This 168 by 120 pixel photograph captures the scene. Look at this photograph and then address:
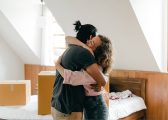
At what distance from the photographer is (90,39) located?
2029mm

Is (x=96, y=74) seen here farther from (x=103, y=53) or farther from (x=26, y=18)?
(x=26, y=18)

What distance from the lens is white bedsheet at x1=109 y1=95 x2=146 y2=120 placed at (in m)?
3.03

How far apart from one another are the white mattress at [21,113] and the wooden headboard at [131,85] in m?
1.44

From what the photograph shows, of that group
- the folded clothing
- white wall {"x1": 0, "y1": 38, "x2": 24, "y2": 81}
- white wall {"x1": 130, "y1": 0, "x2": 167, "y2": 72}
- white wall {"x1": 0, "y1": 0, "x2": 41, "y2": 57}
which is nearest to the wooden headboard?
the folded clothing

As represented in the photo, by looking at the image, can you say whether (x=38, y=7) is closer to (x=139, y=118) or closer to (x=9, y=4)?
(x=9, y=4)

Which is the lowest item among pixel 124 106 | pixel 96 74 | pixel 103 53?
pixel 124 106

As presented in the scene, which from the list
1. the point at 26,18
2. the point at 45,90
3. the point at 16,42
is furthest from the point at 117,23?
the point at 16,42

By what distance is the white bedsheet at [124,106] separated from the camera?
3030mm

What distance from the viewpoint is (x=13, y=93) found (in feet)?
9.66


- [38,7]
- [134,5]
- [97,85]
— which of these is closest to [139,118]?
[134,5]

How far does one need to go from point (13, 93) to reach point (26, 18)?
74.0 inches

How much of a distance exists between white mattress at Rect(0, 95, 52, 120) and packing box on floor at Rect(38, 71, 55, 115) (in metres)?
0.08

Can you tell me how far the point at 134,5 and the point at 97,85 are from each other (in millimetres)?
1308

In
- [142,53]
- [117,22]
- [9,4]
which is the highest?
[9,4]
